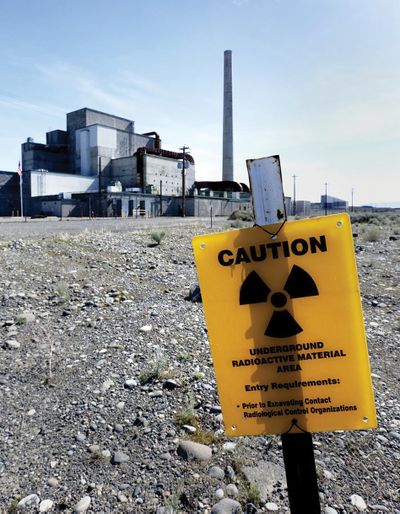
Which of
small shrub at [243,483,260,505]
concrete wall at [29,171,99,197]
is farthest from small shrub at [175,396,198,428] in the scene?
concrete wall at [29,171,99,197]

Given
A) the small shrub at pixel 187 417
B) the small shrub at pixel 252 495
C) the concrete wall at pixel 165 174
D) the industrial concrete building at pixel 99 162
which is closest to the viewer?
the small shrub at pixel 252 495

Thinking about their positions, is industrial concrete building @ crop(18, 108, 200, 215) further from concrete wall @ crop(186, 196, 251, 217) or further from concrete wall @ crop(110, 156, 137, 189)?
concrete wall @ crop(186, 196, 251, 217)

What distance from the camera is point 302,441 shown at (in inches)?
61.1

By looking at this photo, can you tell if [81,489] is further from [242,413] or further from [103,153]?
[103,153]

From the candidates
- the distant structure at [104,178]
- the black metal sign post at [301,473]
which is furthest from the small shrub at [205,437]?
the distant structure at [104,178]

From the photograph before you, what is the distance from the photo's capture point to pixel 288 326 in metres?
1.48

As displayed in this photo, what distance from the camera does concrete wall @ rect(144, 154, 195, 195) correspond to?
60969 millimetres

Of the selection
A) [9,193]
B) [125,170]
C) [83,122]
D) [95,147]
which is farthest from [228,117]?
[9,193]

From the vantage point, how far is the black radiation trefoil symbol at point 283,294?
4.81 feet

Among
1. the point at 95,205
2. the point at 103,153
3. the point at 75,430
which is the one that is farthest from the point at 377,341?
the point at 103,153

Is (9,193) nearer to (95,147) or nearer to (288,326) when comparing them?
(95,147)

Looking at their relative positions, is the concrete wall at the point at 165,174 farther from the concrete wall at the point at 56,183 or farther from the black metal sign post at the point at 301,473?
the black metal sign post at the point at 301,473

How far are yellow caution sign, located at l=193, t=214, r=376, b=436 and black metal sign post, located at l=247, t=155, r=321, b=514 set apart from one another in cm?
7

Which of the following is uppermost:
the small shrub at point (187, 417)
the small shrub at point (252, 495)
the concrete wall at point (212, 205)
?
the concrete wall at point (212, 205)
